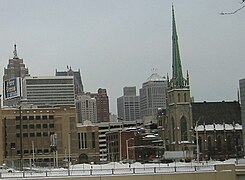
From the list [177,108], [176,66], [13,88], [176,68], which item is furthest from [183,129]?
[13,88]

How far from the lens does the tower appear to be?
140 metres

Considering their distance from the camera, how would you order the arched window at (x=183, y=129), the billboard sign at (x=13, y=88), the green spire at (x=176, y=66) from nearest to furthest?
the billboard sign at (x=13, y=88) < the arched window at (x=183, y=129) < the green spire at (x=176, y=66)

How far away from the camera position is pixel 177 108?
142500 millimetres

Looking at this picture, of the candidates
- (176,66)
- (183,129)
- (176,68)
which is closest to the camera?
(183,129)

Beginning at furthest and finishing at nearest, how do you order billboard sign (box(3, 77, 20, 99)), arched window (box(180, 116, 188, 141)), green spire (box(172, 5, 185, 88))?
green spire (box(172, 5, 185, 88)), arched window (box(180, 116, 188, 141)), billboard sign (box(3, 77, 20, 99))

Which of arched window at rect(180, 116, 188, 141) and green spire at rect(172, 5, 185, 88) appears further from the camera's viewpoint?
green spire at rect(172, 5, 185, 88)

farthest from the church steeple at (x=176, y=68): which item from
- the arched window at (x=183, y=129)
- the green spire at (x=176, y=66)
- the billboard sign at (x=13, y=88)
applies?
the billboard sign at (x=13, y=88)

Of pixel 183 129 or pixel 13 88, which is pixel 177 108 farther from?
pixel 13 88

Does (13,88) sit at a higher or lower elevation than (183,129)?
higher

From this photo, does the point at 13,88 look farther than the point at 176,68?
No

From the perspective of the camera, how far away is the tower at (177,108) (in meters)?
140

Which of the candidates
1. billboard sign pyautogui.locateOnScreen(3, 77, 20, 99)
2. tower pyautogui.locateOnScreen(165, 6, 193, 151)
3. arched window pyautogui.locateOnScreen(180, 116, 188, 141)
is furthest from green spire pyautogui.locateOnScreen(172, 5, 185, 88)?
billboard sign pyautogui.locateOnScreen(3, 77, 20, 99)

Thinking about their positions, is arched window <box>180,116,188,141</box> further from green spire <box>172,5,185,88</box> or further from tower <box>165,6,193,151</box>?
green spire <box>172,5,185,88</box>

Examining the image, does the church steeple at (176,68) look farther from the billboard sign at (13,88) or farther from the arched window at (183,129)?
the billboard sign at (13,88)
